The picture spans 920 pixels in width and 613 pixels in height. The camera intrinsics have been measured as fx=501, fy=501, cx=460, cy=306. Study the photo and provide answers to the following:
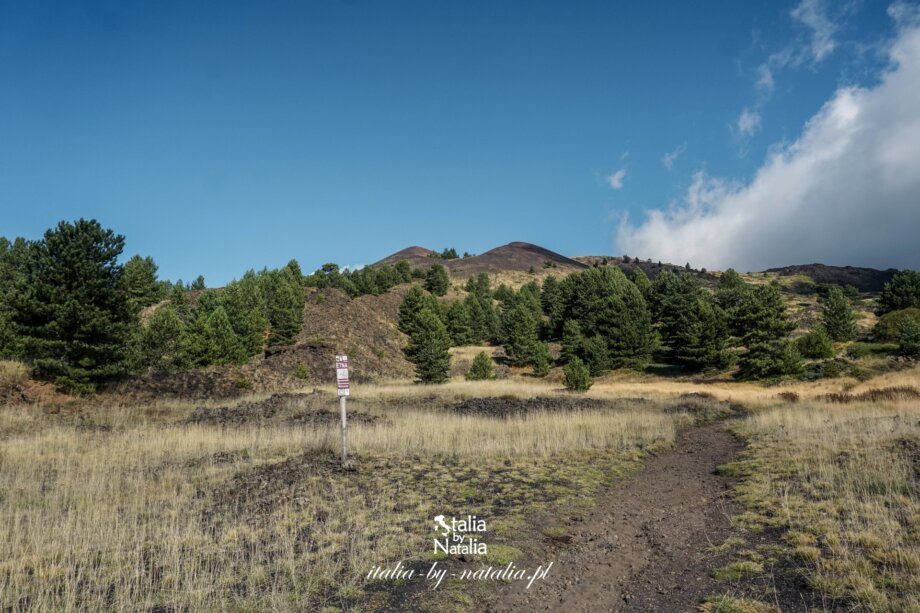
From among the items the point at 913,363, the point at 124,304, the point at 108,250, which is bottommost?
the point at 913,363

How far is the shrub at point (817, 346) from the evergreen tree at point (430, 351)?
32975 millimetres

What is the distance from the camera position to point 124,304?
2745 cm

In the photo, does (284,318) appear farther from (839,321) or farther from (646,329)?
(839,321)

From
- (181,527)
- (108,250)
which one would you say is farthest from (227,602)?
(108,250)

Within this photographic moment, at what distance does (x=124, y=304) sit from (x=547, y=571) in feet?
94.5

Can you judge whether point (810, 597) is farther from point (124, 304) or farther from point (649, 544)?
point (124, 304)

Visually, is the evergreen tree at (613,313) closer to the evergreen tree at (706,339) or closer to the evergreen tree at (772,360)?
the evergreen tree at (706,339)

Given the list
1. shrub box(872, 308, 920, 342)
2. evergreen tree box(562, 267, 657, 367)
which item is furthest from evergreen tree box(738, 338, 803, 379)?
shrub box(872, 308, 920, 342)

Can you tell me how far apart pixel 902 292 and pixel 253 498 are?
80080 millimetres

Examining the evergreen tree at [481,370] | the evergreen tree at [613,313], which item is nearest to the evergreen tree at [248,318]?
the evergreen tree at [481,370]

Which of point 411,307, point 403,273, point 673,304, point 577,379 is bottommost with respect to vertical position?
point 577,379

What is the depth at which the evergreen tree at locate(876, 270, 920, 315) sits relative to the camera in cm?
6159

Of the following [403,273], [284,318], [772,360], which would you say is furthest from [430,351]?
[403,273]

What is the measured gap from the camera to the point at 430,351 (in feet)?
146
